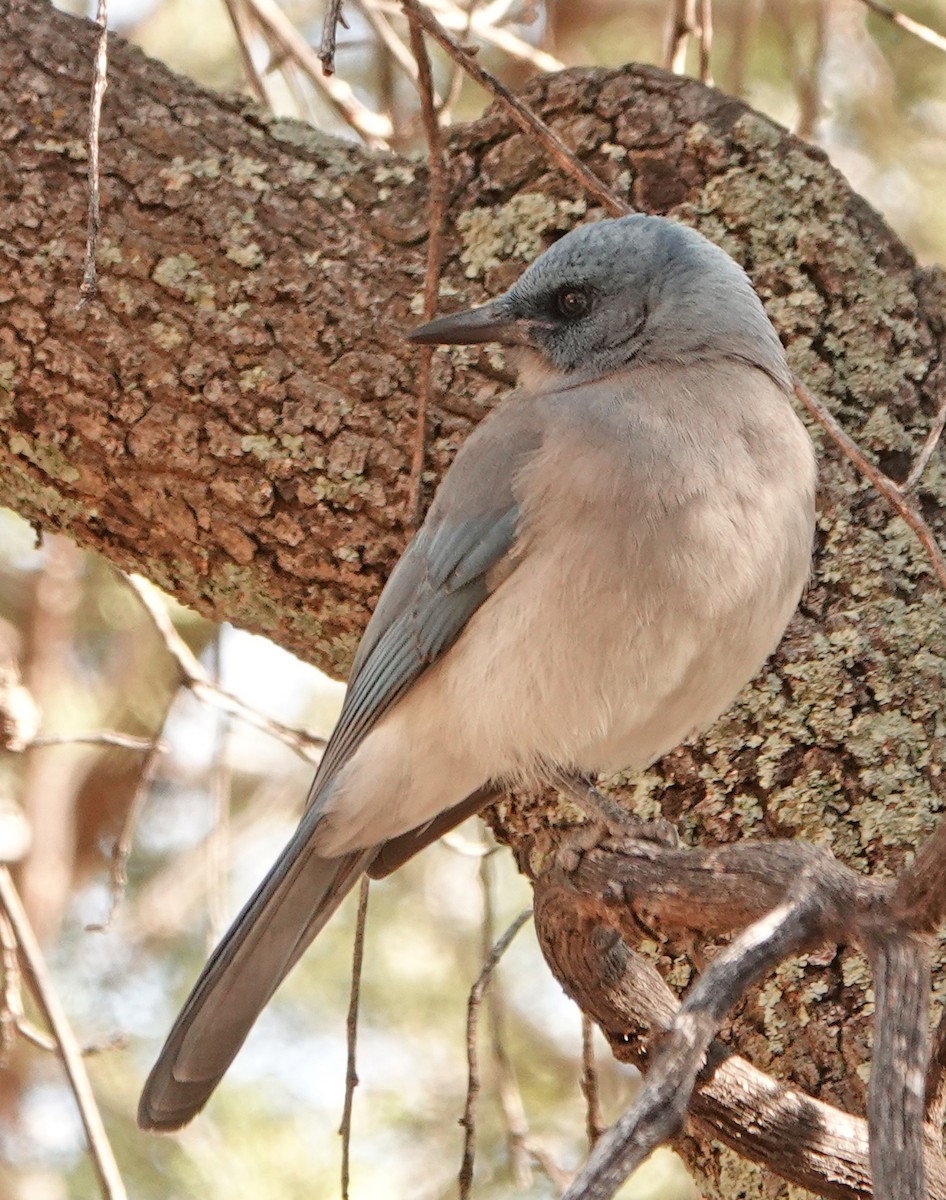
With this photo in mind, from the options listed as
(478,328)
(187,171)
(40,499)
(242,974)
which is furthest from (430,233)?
(242,974)

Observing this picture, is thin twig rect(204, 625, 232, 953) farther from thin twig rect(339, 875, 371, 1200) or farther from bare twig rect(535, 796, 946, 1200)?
bare twig rect(535, 796, 946, 1200)

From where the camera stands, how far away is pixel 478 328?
3.51 metres

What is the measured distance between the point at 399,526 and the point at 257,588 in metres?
0.39

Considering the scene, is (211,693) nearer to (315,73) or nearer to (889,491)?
(315,73)

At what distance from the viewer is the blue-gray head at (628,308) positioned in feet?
11.4

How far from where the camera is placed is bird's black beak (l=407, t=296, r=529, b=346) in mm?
3396

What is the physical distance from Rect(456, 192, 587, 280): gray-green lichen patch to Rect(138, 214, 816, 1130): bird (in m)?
Result: 0.21

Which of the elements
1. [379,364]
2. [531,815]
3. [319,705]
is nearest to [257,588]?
[379,364]

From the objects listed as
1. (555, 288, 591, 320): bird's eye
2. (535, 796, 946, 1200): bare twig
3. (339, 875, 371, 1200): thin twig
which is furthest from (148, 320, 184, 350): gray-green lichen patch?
(535, 796, 946, 1200): bare twig

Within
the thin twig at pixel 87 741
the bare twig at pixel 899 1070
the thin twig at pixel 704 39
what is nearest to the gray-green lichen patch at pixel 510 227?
the thin twig at pixel 704 39

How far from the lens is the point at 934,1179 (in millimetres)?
2297

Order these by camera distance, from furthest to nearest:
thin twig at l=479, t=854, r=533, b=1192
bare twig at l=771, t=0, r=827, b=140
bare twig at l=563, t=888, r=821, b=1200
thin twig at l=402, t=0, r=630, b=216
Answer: bare twig at l=771, t=0, r=827, b=140
thin twig at l=479, t=854, r=533, b=1192
thin twig at l=402, t=0, r=630, b=216
bare twig at l=563, t=888, r=821, b=1200

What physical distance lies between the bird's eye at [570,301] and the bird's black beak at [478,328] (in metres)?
0.10

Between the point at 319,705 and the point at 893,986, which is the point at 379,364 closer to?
the point at 893,986
